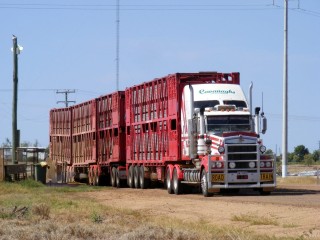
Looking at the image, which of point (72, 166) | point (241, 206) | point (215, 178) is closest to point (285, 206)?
point (241, 206)

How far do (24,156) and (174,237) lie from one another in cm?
4107

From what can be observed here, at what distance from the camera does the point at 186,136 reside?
3528 centimetres

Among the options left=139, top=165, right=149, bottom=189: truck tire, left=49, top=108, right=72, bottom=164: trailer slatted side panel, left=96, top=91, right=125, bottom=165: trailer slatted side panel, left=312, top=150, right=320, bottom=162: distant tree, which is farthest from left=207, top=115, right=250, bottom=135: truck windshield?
left=312, top=150, right=320, bottom=162: distant tree

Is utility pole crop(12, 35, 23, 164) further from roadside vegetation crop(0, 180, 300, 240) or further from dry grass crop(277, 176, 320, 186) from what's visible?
roadside vegetation crop(0, 180, 300, 240)

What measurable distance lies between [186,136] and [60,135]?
26.2 meters

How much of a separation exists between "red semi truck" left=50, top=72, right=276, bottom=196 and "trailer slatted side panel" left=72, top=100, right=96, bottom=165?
1.94m

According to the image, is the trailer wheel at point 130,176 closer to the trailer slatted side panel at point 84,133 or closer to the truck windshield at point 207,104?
the trailer slatted side panel at point 84,133

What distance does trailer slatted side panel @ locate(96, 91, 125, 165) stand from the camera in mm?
46781

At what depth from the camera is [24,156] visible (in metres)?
57.4

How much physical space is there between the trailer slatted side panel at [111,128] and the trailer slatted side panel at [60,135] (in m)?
7.13

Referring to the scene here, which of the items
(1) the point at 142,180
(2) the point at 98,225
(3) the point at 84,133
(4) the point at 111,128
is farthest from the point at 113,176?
(2) the point at 98,225

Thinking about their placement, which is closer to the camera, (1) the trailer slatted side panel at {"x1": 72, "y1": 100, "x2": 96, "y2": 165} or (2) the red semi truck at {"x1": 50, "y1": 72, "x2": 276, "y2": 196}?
(2) the red semi truck at {"x1": 50, "y1": 72, "x2": 276, "y2": 196}

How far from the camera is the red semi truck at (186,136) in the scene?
33094 mm

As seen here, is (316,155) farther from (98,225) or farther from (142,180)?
(98,225)
